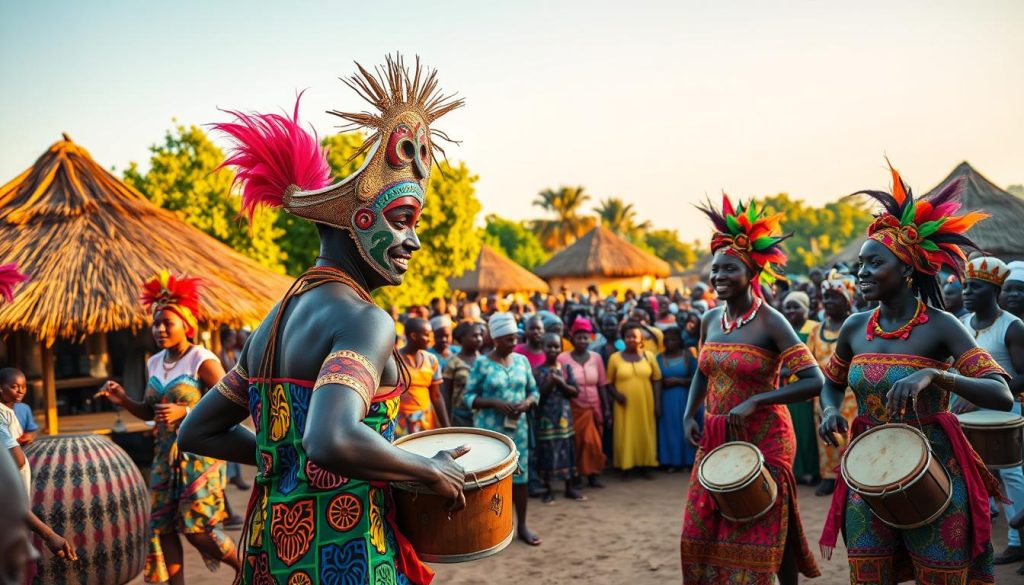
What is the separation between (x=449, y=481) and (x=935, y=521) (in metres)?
2.63

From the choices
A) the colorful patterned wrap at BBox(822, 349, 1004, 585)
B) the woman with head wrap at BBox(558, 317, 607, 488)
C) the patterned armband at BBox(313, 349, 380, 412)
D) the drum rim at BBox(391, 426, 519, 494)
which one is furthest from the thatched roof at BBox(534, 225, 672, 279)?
the patterned armband at BBox(313, 349, 380, 412)

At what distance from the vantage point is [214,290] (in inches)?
454

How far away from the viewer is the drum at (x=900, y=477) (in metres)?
3.62

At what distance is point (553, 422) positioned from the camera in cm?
893

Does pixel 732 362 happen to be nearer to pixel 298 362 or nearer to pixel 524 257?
pixel 298 362

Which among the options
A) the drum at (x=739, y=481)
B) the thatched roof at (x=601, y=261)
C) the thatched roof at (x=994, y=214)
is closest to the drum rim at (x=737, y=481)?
the drum at (x=739, y=481)

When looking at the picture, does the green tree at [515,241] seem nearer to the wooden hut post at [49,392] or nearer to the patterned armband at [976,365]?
the wooden hut post at [49,392]

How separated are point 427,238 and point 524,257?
82.1 ft

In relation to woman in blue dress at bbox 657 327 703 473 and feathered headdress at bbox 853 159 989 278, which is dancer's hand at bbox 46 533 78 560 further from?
woman in blue dress at bbox 657 327 703 473

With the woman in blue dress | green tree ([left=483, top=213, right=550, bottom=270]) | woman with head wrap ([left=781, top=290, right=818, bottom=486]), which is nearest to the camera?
woman with head wrap ([left=781, top=290, right=818, bottom=486])

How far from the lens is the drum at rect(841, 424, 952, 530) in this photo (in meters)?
3.62

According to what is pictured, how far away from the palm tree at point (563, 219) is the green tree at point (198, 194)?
37.8 metres

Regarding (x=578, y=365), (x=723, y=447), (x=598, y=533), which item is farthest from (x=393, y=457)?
(x=578, y=365)

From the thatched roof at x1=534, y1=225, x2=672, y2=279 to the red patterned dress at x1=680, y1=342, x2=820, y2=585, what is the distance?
117ft
